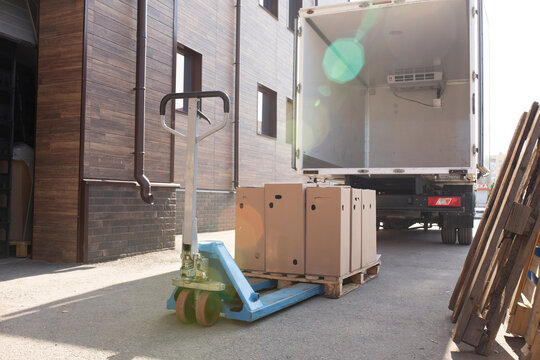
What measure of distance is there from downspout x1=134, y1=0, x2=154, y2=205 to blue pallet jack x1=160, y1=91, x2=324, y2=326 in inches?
133

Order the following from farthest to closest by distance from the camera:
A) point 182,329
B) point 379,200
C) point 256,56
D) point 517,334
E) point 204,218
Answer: point 256,56
point 204,218
point 379,200
point 182,329
point 517,334

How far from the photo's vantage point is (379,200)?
8.59 meters

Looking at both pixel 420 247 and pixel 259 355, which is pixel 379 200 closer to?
pixel 420 247

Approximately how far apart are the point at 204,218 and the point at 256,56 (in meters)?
5.17

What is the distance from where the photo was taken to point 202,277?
3434 mm

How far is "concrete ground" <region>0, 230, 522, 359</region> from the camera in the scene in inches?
115

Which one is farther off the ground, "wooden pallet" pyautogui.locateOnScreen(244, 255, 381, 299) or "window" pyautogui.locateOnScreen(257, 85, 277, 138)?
"window" pyautogui.locateOnScreen(257, 85, 277, 138)

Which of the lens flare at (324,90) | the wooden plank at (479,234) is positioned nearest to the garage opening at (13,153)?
the lens flare at (324,90)

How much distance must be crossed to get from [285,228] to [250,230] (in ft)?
1.34

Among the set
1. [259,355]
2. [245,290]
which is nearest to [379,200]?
[245,290]

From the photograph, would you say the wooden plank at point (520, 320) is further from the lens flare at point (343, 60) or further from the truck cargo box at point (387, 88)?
the lens flare at point (343, 60)

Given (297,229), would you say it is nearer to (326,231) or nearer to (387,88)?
(326,231)

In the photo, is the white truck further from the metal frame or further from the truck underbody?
the metal frame

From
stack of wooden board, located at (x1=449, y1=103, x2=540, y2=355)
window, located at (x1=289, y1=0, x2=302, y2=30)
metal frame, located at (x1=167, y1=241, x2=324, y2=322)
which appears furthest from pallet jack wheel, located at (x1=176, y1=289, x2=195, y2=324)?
window, located at (x1=289, y1=0, x2=302, y2=30)
